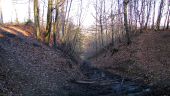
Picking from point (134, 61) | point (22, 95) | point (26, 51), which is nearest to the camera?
point (22, 95)

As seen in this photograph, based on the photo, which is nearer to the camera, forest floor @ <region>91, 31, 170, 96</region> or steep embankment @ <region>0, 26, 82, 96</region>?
steep embankment @ <region>0, 26, 82, 96</region>

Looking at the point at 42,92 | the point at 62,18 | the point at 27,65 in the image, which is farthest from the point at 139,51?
the point at 62,18

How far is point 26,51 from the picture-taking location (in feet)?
69.1

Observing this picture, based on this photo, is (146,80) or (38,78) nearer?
(38,78)

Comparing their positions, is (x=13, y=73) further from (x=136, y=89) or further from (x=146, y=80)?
(x=146, y=80)

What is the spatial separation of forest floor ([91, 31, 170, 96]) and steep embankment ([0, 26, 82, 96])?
16.3 feet

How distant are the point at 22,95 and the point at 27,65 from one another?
4891mm

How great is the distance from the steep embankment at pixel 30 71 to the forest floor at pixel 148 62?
4956 mm

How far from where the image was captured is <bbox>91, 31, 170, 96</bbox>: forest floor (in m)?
17.8

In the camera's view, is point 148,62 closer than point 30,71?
No

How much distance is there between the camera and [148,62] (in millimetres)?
23625

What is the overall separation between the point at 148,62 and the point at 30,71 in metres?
10.7

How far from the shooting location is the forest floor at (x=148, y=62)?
17.8 meters

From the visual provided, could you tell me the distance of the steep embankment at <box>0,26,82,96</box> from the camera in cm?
1374
